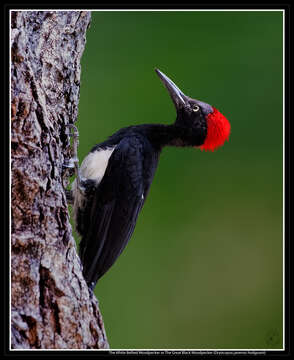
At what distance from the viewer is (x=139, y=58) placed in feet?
14.9

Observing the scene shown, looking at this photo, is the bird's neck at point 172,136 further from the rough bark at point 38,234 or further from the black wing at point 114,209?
the rough bark at point 38,234

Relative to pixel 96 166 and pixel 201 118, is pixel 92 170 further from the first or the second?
pixel 201 118

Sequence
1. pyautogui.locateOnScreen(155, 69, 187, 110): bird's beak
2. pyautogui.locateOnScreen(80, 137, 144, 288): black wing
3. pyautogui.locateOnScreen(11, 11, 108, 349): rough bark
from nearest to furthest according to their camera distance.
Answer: pyautogui.locateOnScreen(11, 11, 108, 349): rough bark → pyautogui.locateOnScreen(80, 137, 144, 288): black wing → pyautogui.locateOnScreen(155, 69, 187, 110): bird's beak

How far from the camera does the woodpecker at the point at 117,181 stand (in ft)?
10.6

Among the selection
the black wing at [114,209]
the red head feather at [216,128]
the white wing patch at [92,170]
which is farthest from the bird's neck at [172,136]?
the white wing patch at [92,170]

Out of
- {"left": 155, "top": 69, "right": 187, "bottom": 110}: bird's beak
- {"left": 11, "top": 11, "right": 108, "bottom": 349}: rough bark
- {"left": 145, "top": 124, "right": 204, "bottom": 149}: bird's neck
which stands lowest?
{"left": 11, "top": 11, "right": 108, "bottom": 349}: rough bark

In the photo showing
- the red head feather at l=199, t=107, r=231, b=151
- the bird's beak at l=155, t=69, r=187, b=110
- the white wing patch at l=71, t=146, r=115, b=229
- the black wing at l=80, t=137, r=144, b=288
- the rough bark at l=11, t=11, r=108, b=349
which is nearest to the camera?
the rough bark at l=11, t=11, r=108, b=349

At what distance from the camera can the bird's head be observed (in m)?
3.73

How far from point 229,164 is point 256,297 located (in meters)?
1.31

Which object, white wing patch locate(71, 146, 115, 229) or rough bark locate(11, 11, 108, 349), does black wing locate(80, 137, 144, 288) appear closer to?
white wing patch locate(71, 146, 115, 229)

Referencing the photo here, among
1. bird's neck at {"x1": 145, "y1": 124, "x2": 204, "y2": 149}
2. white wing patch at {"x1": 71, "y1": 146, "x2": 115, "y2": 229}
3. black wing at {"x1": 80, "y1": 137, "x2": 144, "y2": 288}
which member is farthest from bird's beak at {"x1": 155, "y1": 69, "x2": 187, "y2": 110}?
white wing patch at {"x1": 71, "y1": 146, "x2": 115, "y2": 229}

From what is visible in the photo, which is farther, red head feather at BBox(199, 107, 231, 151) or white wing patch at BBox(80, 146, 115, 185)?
red head feather at BBox(199, 107, 231, 151)
